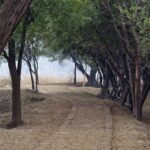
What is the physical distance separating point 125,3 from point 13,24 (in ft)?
52.0

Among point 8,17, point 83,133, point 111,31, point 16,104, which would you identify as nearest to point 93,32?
point 111,31

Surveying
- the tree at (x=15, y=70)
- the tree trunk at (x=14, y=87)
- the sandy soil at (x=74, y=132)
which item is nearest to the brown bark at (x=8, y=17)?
the sandy soil at (x=74, y=132)

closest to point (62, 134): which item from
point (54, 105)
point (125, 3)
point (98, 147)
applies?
point (98, 147)

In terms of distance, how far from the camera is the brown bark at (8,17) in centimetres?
661

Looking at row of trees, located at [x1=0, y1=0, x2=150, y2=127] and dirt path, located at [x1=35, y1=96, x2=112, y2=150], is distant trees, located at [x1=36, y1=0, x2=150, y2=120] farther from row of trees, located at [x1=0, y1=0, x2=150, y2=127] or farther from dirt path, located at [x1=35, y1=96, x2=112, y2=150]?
dirt path, located at [x1=35, y1=96, x2=112, y2=150]

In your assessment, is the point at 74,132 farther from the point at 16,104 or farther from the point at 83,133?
the point at 16,104

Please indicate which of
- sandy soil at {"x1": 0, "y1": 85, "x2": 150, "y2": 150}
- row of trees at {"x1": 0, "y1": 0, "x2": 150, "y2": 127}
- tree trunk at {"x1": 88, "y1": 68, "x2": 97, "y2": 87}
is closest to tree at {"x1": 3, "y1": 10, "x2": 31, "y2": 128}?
row of trees at {"x1": 0, "y1": 0, "x2": 150, "y2": 127}

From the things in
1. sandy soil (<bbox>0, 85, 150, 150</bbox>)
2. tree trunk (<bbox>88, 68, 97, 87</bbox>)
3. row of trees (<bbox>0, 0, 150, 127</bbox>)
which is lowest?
sandy soil (<bbox>0, 85, 150, 150</bbox>)

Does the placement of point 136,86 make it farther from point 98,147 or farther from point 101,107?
point 98,147

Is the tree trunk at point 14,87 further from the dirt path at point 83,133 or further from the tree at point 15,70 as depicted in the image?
the dirt path at point 83,133

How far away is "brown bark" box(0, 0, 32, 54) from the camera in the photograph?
6.61 meters

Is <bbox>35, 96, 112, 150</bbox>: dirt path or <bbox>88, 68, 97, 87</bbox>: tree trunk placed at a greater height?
<bbox>88, 68, 97, 87</bbox>: tree trunk

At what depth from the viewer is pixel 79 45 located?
98.6 feet

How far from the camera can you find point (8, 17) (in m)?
6.67
